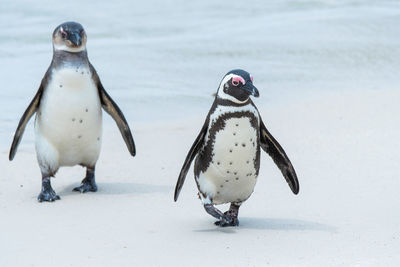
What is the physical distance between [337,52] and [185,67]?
1.91 m

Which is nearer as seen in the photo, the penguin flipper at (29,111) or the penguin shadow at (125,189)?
the penguin flipper at (29,111)

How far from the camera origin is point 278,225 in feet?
17.4

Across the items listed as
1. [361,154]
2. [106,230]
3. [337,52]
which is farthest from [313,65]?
[106,230]

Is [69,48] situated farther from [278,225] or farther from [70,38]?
[278,225]

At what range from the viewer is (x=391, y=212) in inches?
214

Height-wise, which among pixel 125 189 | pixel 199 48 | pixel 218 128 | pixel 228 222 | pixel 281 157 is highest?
pixel 218 128

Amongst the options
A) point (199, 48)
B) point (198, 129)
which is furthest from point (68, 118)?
point (199, 48)

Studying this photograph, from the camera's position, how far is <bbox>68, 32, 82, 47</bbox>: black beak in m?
5.89

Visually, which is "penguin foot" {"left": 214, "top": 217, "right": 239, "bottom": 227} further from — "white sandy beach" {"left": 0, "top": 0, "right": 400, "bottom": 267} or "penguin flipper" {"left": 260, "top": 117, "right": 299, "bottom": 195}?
"penguin flipper" {"left": 260, "top": 117, "right": 299, "bottom": 195}

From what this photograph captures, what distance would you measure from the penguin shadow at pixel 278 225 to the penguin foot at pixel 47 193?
1170 millimetres

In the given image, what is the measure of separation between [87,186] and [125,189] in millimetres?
242

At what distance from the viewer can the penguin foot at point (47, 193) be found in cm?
591

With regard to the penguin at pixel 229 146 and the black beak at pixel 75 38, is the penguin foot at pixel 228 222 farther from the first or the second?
the black beak at pixel 75 38

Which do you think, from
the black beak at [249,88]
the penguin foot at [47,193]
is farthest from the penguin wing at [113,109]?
the black beak at [249,88]
